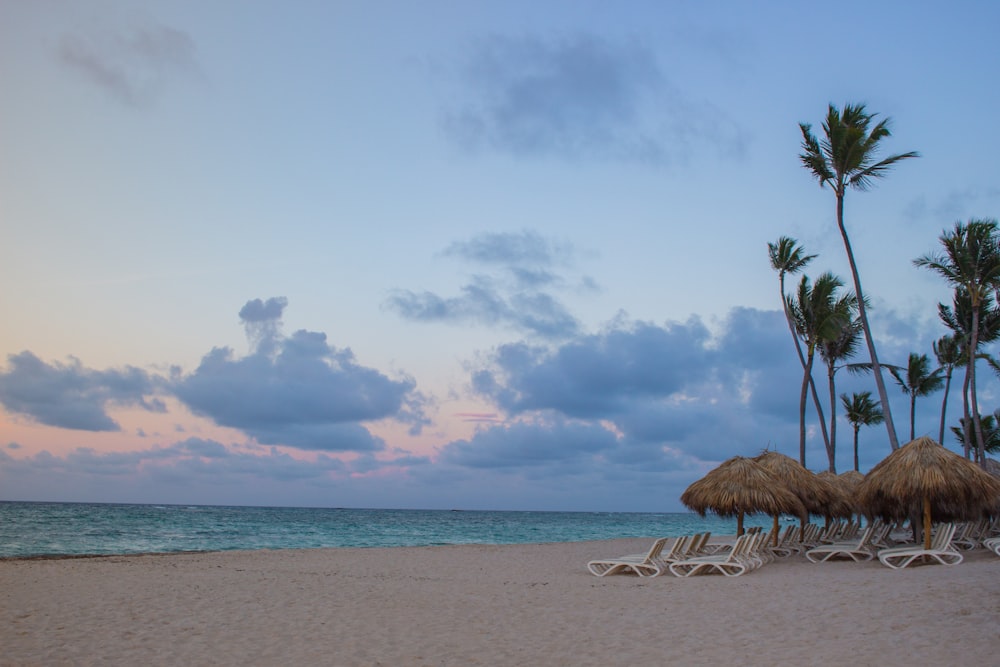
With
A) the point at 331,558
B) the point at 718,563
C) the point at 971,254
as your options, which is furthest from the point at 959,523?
the point at 331,558

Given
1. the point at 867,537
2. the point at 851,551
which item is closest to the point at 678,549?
the point at 851,551

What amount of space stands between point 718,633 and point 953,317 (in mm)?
25530

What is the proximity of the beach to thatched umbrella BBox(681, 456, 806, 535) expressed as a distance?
1463 millimetres

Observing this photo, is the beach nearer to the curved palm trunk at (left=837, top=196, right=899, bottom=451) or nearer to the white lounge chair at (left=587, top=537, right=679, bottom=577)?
the white lounge chair at (left=587, top=537, right=679, bottom=577)

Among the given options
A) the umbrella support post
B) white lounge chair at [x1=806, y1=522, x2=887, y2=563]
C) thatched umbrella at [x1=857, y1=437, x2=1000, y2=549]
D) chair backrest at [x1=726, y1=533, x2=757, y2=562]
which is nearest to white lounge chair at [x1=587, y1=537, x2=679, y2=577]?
chair backrest at [x1=726, y1=533, x2=757, y2=562]

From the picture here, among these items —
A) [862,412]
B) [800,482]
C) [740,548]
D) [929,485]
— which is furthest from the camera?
[862,412]

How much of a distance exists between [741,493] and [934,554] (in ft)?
10.9

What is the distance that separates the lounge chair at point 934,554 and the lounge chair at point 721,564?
2447mm

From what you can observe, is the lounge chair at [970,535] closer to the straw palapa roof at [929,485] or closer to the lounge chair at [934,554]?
the straw palapa roof at [929,485]

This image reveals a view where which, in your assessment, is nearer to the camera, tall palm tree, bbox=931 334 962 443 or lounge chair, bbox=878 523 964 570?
lounge chair, bbox=878 523 964 570

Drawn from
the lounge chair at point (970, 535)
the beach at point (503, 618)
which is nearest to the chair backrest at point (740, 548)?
the beach at point (503, 618)

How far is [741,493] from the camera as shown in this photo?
1461 cm

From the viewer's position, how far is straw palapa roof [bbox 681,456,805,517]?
14.6 metres

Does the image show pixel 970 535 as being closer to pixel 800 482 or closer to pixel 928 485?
pixel 800 482
